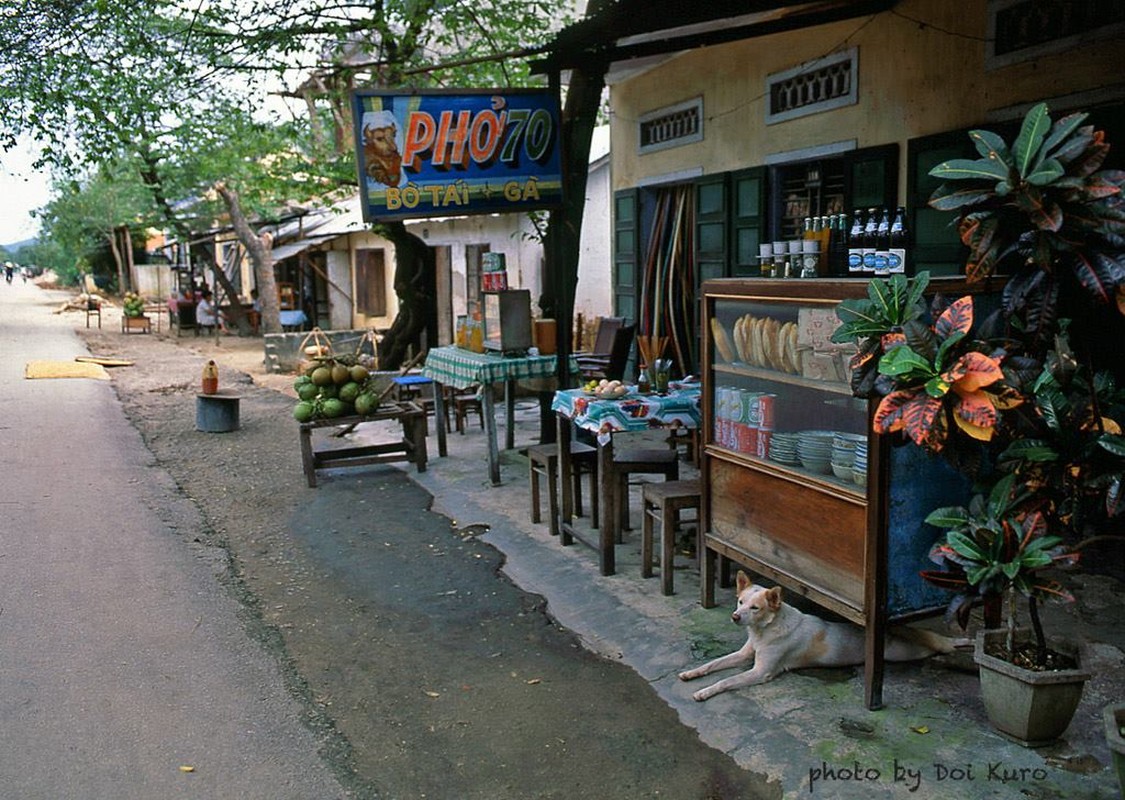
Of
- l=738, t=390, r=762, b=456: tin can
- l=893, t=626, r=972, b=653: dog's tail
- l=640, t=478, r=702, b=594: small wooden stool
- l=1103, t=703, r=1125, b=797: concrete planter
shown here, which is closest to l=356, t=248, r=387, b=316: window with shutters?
l=640, t=478, r=702, b=594: small wooden stool

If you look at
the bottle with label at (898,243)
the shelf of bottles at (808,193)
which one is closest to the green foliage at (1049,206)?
the bottle with label at (898,243)

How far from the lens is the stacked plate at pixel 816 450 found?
15.1ft

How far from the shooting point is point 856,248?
4.81m

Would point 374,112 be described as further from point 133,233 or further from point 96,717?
point 133,233

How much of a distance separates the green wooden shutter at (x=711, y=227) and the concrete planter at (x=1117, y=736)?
6667mm

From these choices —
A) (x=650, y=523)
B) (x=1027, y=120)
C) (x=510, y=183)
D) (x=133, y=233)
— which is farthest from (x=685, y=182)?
(x=133, y=233)

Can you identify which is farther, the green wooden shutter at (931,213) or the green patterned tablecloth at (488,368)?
the green patterned tablecloth at (488,368)

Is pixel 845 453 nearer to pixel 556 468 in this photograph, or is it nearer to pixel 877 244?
pixel 877 244

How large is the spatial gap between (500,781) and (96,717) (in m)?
1.97

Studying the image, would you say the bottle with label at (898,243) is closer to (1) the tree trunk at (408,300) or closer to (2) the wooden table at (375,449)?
(2) the wooden table at (375,449)

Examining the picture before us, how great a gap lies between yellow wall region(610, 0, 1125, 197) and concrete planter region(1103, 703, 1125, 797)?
378 centimetres

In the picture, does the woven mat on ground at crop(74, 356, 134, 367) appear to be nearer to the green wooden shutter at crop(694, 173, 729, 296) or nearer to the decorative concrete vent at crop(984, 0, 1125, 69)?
the green wooden shutter at crop(694, 173, 729, 296)

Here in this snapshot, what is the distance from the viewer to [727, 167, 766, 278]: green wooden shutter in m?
9.07

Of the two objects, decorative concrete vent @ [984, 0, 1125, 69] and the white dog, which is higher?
decorative concrete vent @ [984, 0, 1125, 69]
